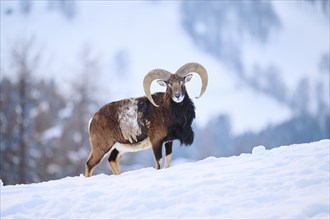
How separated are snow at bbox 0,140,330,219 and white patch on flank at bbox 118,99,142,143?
3.69 meters

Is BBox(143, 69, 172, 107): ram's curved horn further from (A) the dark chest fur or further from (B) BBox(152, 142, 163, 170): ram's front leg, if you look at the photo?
(B) BBox(152, 142, 163, 170): ram's front leg

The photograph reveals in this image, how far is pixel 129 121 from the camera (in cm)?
1580

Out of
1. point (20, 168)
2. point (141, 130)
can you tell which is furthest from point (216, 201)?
point (20, 168)

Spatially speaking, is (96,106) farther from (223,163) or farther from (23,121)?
(223,163)

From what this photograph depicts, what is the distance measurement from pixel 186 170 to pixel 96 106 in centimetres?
2294

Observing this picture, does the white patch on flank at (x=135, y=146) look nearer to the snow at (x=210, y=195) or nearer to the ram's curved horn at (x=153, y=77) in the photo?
the ram's curved horn at (x=153, y=77)

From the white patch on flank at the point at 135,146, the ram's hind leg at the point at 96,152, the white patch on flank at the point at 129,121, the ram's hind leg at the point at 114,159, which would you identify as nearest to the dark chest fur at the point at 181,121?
the white patch on flank at the point at 135,146

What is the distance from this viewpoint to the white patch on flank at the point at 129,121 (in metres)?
15.7

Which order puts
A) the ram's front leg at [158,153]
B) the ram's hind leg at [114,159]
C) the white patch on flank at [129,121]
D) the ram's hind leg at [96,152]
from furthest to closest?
1. the ram's hind leg at [114,159]
2. the ram's hind leg at [96,152]
3. the white patch on flank at [129,121]
4. the ram's front leg at [158,153]

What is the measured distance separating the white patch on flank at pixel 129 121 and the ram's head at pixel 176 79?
0.52 metres

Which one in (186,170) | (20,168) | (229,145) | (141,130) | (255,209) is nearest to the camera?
(255,209)

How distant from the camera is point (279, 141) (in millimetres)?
103688

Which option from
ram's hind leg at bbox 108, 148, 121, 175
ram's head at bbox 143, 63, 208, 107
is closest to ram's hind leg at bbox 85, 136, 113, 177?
ram's hind leg at bbox 108, 148, 121, 175

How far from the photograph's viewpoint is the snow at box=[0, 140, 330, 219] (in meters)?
9.30
